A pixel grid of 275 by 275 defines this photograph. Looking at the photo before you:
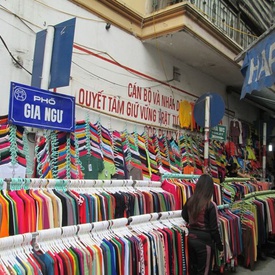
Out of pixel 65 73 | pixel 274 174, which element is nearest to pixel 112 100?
pixel 65 73

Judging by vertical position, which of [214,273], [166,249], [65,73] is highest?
[65,73]

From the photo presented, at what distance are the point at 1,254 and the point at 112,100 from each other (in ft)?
13.0

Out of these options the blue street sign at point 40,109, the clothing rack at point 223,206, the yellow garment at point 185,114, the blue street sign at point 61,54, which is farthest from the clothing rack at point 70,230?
the yellow garment at point 185,114

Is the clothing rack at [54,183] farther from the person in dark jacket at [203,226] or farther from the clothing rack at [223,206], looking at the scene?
the clothing rack at [223,206]

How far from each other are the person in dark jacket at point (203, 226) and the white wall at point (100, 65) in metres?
2.43

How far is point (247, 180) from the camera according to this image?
21.3ft

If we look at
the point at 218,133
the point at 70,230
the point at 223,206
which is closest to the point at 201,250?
the point at 223,206

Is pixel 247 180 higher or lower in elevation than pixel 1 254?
higher

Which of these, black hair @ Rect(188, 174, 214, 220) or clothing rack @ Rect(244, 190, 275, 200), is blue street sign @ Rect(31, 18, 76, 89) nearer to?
black hair @ Rect(188, 174, 214, 220)

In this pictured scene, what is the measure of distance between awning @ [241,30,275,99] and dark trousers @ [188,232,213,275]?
6.82 ft

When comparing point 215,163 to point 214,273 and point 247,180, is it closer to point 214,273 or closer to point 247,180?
point 247,180

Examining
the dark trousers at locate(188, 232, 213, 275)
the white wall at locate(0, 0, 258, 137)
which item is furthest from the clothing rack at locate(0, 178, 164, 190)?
the white wall at locate(0, 0, 258, 137)

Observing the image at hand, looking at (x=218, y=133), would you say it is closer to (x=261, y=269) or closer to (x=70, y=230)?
(x=261, y=269)

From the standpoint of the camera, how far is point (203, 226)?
12.0 feet
